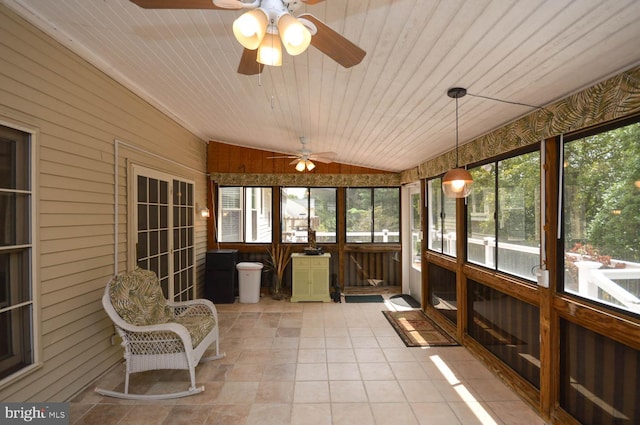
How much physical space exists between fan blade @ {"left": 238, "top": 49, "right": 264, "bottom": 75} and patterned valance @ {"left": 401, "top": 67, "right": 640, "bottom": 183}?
2.07 meters

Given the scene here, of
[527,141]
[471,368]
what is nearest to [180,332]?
[471,368]

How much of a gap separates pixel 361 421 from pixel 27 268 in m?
2.73

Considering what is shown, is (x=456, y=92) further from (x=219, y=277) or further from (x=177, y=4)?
(x=219, y=277)

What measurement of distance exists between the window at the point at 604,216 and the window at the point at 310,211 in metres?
4.60

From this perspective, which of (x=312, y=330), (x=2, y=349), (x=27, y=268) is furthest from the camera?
(x=312, y=330)

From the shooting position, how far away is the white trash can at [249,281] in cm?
593

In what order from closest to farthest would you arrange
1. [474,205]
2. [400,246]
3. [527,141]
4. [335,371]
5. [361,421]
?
[361,421]
[527,141]
[335,371]
[474,205]
[400,246]

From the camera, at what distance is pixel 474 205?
388 cm

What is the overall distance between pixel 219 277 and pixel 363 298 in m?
2.66

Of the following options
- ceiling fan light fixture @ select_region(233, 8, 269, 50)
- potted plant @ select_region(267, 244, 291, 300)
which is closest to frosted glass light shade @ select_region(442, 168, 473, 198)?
ceiling fan light fixture @ select_region(233, 8, 269, 50)

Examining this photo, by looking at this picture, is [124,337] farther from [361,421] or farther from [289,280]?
[289,280]

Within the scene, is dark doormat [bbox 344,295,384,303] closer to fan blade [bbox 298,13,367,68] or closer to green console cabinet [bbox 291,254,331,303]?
green console cabinet [bbox 291,254,331,303]

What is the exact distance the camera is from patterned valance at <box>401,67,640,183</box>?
1.88 meters

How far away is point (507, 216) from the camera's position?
3246mm
